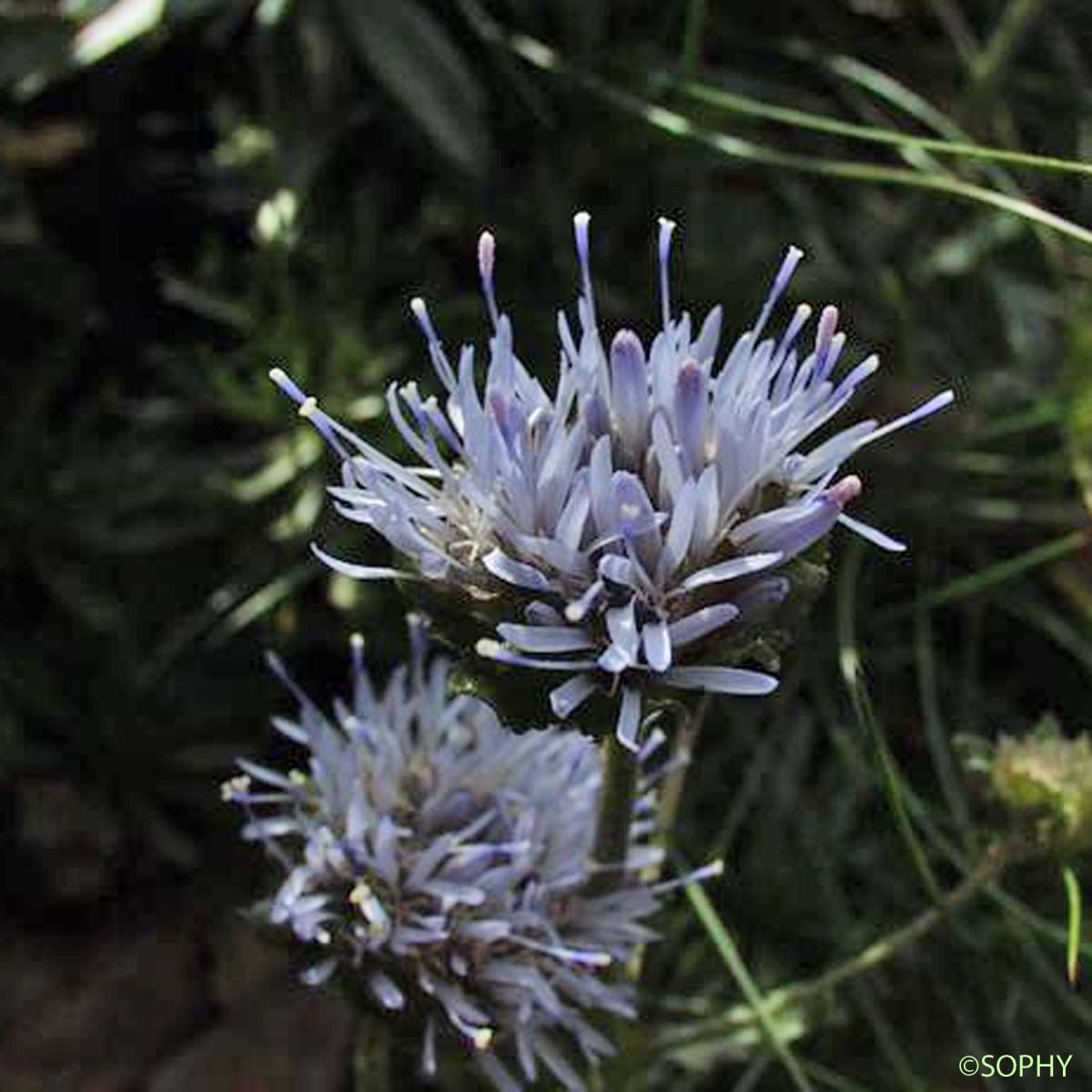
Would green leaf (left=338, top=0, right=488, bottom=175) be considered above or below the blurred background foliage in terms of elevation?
above

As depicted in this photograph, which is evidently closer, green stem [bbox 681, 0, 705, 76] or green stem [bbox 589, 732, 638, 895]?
green stem [bbox 589, 732, 638, 895]

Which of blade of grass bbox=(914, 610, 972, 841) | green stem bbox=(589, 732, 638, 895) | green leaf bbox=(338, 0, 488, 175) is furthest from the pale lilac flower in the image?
green leaf bbox=(338, 0, 488, 175)

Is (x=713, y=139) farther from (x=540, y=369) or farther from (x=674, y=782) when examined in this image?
(x=674, y=782)

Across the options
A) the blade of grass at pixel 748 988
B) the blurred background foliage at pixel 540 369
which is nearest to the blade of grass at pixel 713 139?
the blurred background foliage at pixel 540 369

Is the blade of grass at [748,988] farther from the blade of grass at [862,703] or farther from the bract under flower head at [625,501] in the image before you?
the bract under flower head at [625,501]

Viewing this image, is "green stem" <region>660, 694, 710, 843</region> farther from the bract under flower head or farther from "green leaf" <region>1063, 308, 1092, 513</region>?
"green leaf" <region>1063, 308, 1092, 513</region>

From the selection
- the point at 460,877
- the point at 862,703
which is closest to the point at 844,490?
the point at 862,703
